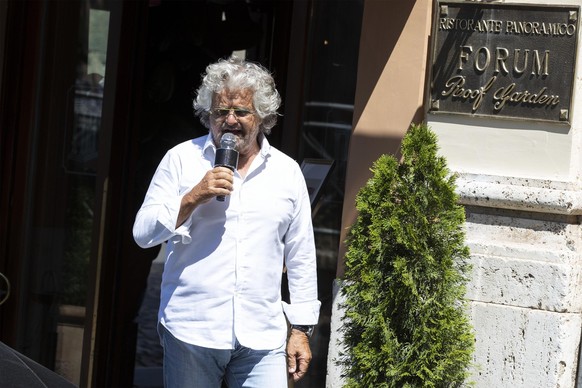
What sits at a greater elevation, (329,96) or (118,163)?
(329,96)

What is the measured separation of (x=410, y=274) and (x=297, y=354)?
0.78m

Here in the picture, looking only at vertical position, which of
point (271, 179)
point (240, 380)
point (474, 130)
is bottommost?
point (240, 380)

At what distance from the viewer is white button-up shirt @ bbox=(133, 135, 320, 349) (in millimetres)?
4227

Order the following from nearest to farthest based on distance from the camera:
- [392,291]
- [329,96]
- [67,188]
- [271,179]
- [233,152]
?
[233,152]
[271,179]
[392,291]
[329,96]
[67,188]

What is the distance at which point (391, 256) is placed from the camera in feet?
16.5

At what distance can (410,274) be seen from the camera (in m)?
4.97

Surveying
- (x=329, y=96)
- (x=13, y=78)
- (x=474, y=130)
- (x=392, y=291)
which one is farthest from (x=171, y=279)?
(x=13, y=78)

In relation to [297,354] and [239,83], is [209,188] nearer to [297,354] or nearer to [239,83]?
[239,83]

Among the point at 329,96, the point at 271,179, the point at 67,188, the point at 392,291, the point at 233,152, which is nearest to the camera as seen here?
the point at 233,152

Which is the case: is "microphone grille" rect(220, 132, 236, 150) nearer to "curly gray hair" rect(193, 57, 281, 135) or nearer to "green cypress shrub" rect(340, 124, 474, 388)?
"curly gray hair" rect(193, 57, 281, 135)

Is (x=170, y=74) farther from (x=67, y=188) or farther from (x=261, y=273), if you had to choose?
(x=261, y=273)

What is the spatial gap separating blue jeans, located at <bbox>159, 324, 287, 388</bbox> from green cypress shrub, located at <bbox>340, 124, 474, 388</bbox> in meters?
0.76

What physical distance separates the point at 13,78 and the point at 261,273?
320 cm

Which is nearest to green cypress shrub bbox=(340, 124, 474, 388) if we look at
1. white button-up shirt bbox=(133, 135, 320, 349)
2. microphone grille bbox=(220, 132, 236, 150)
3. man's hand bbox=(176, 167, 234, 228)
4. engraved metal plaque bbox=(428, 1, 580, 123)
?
engraved metal plaque bbox=(428, 1, 580, 123)
